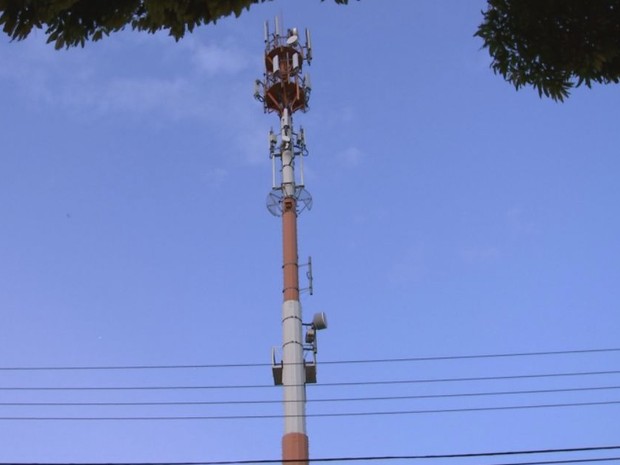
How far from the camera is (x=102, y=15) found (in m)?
7.22

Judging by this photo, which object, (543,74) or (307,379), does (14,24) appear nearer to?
(543,74)

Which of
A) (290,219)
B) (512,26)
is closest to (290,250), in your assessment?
(290,219)

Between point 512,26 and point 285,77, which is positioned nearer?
point 512,26

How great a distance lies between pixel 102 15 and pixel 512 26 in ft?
11.9

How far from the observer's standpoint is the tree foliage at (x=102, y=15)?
271 inches

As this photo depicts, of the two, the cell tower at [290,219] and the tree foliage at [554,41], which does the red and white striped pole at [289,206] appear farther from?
the tree foliage at [554,41]

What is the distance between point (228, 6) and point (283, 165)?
67.6 ft

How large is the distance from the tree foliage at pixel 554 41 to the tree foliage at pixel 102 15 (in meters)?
1.63

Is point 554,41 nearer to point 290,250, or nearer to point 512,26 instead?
point 512,26

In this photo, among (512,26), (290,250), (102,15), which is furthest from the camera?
(290,250)

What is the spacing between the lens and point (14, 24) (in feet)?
22.6

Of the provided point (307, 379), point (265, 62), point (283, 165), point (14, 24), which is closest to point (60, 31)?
point (14, 24)

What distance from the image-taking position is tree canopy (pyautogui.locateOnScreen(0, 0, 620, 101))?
6906mm

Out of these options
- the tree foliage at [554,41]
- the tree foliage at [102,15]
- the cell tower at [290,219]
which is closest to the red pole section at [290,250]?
the cell tower at [290,219]
